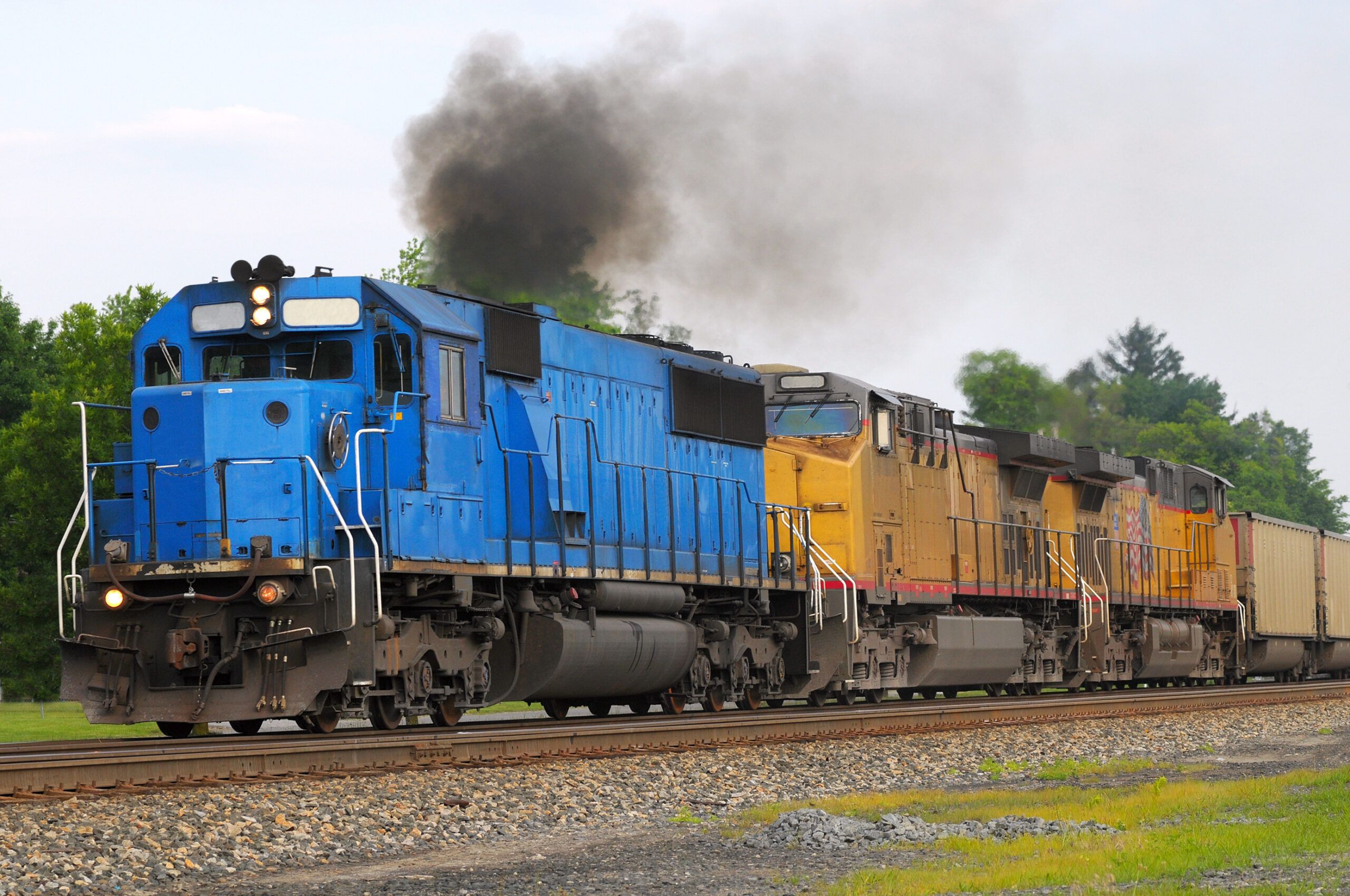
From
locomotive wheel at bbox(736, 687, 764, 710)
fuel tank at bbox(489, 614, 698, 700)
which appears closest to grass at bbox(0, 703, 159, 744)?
fuel tank at bbox(489, 614, 698, 700)

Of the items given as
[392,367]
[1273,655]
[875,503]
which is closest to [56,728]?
[392,367]

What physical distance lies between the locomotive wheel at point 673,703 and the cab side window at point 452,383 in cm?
545

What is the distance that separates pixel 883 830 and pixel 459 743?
3.69m

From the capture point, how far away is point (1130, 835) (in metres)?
8.92

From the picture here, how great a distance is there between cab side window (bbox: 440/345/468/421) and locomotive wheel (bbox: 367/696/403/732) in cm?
244

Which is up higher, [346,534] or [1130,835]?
[346,534]

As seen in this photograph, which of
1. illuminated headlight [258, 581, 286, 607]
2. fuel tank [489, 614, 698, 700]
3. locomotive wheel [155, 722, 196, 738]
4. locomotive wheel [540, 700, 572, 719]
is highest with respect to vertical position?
illuminated headlight [258, 581, 286, 607]

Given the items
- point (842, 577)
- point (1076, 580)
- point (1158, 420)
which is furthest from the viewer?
point (1158, 420)

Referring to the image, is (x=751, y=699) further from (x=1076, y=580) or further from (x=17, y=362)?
(x=17, y=362)

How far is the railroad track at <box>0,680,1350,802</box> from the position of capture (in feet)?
31.5

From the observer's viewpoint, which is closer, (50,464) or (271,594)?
(271,594)

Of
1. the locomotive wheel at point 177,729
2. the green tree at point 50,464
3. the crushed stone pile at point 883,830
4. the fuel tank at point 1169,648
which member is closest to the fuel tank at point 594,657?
the locomotive wheel at point 177,729

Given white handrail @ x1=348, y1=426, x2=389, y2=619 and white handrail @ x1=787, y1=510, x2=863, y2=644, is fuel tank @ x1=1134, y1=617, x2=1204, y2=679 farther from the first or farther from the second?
white handrail @ x1=348, y1=426, x2=389, y2=619

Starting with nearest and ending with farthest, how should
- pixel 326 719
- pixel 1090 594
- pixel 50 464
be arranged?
pixel 326 719
pixel 1090 594
pixel 50 464
